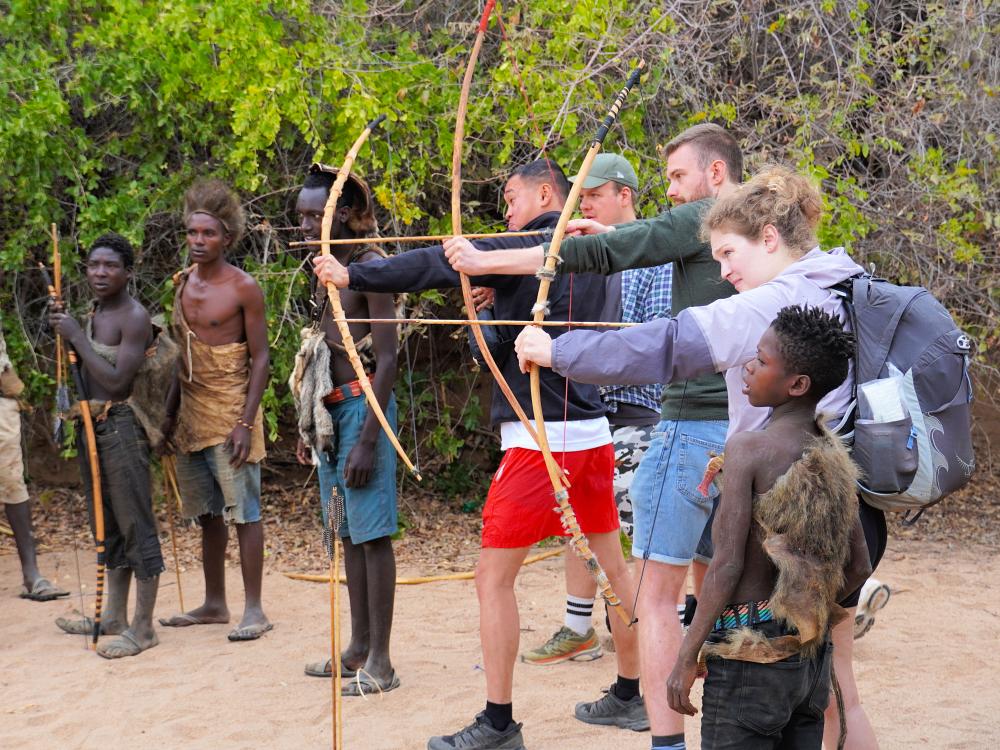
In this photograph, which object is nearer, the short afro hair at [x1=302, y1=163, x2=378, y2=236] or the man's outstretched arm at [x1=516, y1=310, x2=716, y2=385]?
the man's outstretched arm at [x1=516, y1=310, x2=716, y2=385]

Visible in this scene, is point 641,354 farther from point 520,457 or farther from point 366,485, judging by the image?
point 366,485

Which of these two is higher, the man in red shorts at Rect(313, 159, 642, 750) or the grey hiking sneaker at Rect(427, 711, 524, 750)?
the man in red shorts at Rect(313, 159, 642, 750)

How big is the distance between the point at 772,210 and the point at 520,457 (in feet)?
4.39

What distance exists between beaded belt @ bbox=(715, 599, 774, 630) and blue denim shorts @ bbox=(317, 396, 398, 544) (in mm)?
2072

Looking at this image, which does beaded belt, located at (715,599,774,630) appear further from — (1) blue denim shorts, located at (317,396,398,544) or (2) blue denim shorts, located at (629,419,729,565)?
(1) blue denim shorts, located at (317,396,398,544)

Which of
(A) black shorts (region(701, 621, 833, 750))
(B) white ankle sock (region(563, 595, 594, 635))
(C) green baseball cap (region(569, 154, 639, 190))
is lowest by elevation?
(B) white ankle sock (region(563, 595, 594, 635))

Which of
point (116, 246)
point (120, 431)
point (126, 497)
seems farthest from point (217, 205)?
point (126, 497)

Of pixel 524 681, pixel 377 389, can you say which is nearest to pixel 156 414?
pixel 377 389

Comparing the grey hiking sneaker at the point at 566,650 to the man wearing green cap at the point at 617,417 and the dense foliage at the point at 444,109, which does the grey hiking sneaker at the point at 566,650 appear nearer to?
the man wearing green cap at the point at 617,417

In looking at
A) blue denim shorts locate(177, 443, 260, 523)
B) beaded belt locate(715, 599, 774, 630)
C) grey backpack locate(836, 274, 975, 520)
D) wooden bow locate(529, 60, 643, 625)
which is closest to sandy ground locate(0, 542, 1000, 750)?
blue denim shorts locate(177, 443, 260, 523)

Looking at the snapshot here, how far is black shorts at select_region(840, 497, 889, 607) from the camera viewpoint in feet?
9.39

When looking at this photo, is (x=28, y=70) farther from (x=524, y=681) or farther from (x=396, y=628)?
(x=524, y=681)

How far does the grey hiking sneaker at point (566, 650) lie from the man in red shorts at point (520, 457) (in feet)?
2.49

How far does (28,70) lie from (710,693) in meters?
6.02
